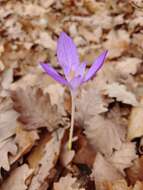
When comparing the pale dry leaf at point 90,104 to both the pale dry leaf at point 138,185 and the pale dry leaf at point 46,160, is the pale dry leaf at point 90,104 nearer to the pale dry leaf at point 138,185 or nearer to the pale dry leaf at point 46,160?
the pale dry leaf at point 46,160

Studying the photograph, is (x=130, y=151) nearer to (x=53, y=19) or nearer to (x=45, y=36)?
(x=45, y=36)

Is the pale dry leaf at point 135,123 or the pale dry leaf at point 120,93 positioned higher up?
the pale dry leaf at point 120,93

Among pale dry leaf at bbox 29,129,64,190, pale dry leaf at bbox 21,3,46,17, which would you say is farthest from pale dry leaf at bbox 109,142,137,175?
pale dry leaf at bbox 21,3,46,17

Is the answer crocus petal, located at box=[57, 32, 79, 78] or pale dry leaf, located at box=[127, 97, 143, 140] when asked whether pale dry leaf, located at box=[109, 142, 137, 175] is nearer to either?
pale dry leaf, located at box=[127, 97, 143, 140]

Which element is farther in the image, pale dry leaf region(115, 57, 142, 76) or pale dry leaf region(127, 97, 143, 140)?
pale dry leaf region(115, 57, 142, 76)

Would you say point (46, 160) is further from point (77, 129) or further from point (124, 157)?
point (124, 157)

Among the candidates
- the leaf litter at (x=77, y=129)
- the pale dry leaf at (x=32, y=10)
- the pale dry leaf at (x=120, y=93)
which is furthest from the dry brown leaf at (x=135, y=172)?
the pale dry leaf at (x=32, y=10)

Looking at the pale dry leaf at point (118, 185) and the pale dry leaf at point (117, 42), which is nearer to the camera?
the pale dry leaf at point (118, 185)
